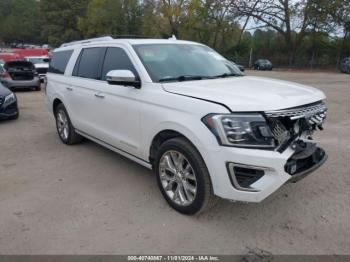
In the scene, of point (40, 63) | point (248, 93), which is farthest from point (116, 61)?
point (40, 63)

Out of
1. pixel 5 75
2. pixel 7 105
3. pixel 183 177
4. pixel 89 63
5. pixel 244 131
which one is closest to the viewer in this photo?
pixel 244 131

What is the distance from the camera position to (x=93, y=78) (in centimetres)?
521

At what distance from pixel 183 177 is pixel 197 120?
0.70 metres

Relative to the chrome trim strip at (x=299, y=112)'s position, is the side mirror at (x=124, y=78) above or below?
above

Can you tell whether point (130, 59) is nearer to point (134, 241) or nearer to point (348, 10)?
point (134, 241)

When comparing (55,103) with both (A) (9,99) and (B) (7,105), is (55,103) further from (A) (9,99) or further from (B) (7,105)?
(A) (9,99)

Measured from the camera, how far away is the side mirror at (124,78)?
3984mm

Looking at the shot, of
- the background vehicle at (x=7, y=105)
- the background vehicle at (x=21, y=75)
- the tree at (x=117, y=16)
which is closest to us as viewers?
the background vehicle at (x=7, y=105)

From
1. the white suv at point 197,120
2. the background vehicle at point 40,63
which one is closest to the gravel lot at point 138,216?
the white suv at point 197,120

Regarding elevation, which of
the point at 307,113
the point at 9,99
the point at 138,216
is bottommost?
the point at 138,216

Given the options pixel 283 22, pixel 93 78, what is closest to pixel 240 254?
pixel 93 78

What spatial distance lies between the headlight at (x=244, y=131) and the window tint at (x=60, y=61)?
13.0 ft

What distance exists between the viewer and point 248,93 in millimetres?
3479

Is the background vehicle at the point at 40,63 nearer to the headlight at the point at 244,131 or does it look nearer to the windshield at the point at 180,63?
the windshield at the point at 180,63
